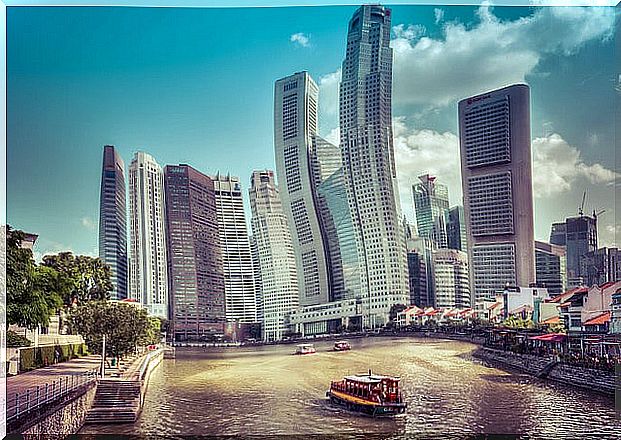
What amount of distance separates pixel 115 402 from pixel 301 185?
2.65 meters

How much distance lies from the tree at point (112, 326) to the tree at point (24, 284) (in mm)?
331

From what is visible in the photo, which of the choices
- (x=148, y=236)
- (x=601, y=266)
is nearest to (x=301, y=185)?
(x=148, y=236)

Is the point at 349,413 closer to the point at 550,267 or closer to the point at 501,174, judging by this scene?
the point at 550,267

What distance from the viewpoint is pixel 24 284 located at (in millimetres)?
8812

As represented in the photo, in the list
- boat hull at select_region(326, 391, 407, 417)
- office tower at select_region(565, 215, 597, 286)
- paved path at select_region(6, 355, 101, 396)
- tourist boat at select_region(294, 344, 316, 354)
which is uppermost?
office tower at select_region(565, 215, 597, 286)

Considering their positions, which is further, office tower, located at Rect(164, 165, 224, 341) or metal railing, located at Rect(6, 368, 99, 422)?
office tower, located at Rect(164, 165, 224, 341)

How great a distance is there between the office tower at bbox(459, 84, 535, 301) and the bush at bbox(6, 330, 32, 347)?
4.17m

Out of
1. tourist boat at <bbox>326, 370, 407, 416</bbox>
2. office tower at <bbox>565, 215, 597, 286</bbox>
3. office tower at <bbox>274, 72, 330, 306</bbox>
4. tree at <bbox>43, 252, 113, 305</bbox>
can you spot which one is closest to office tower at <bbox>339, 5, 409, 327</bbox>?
office tower at <bbox>274, 72, 330, 306</bbox>

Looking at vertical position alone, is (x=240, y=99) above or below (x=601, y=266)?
above

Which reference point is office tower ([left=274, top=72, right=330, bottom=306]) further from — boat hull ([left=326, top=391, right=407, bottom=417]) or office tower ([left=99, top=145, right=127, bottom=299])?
office tower ([left=99, top=145, right=127, bottom=299])

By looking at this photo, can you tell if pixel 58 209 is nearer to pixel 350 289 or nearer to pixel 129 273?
pixel 129 273

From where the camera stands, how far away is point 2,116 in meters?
8.85

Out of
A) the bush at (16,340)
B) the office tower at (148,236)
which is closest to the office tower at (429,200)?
the office tower at (148,236)

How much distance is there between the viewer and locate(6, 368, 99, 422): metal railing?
8391 mm
